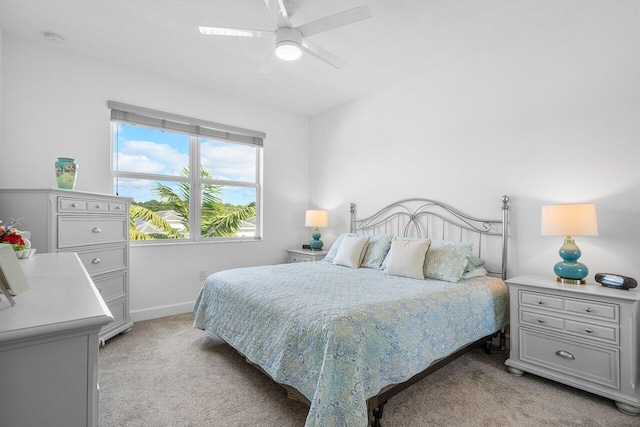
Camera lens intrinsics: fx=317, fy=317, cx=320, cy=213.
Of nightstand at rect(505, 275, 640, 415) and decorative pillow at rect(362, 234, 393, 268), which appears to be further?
decorative pillow at rect(362, 234, 393, 268)

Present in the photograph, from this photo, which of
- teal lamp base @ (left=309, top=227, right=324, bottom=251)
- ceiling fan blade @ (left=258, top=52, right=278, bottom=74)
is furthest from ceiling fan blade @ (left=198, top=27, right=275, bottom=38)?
teal lamp base @ (left=309, top=227, right=324, bottom=251)

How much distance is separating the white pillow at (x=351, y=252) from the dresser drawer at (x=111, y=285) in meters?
2.12

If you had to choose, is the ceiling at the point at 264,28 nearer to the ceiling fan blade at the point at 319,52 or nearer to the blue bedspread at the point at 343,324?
the ceiling fan blade at the point at 319,52

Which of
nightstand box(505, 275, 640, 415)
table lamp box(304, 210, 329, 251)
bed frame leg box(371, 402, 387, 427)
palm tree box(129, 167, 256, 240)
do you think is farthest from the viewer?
table lamp box(304, 210, 329, 251)

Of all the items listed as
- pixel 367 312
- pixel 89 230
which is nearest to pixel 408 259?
pixel 367 312

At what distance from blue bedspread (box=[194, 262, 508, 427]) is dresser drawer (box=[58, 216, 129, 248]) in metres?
1.04

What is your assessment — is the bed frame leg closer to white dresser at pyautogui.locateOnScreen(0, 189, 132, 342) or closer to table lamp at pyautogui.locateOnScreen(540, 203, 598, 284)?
table lamp at pyautogui.locateOnScreen(540, 203, 598, 284)

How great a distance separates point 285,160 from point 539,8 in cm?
333

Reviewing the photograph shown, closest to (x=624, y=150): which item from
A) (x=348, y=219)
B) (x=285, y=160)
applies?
(x=348, y=219)

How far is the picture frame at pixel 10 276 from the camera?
0.73 metres

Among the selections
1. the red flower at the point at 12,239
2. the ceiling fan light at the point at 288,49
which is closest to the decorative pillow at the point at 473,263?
the ceiling fan light at the point at 288,49

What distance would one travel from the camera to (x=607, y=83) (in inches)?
94.4

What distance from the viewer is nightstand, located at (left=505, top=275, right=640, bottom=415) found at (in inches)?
76.3

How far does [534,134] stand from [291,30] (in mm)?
2217
